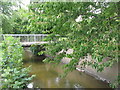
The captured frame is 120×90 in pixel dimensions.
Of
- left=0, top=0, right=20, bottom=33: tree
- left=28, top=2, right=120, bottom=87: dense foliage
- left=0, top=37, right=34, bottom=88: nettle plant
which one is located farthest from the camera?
left=0, top=37, right=34, bottom=88: nettle plant

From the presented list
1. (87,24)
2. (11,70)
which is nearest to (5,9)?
(11,70)

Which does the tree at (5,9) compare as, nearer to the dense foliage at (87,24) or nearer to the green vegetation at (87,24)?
the green vegetation at (87,24)

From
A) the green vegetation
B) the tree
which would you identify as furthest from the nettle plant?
the green vegetation

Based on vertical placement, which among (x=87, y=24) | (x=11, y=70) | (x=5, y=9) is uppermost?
(x=5, y=9)

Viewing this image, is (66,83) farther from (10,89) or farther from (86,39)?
(86,39)

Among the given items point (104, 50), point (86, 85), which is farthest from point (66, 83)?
point (104, 50)

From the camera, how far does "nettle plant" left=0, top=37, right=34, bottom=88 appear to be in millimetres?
1391

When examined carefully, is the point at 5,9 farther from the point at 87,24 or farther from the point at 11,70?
the point at 87,24

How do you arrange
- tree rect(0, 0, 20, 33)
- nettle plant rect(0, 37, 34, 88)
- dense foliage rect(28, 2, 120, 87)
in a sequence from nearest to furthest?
dense foliage rect(28, 2, 120, 87) < tree rect(0, 0, 20, 33) < nettle plant rect(0, 37, 34, 88)

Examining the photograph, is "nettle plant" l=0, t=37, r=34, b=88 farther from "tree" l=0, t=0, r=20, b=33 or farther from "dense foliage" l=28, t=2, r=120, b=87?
"dense foliage" l=28, t=2, r=120, b=87

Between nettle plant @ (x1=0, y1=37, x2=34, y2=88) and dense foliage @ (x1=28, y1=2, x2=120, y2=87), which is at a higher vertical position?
dense foliage @ (x1=28, y1=2, x2=120, y2=87)

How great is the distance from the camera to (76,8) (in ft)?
3.49

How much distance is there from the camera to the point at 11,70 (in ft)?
5.01

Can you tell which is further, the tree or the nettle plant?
the nettle plant
